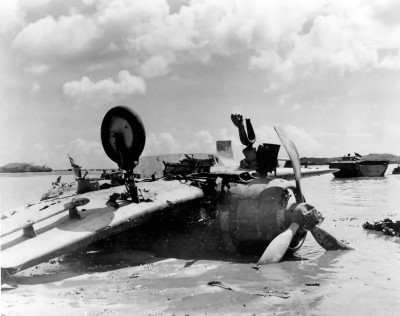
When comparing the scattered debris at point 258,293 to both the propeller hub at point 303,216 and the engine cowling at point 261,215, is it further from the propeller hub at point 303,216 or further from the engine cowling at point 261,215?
the propeller hub at point 303,216

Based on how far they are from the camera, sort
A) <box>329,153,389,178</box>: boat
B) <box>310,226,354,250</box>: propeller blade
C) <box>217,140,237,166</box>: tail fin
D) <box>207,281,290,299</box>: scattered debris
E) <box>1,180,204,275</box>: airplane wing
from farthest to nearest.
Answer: <box>329,153,389,178</box>: boat, <box>217,140,237,166</box>: tail fin, <box>310,226,354,250</box>: propeller blade, <box>1,180,204,275</box>: airplane wing, <box>207,281,290,299</box>: scattered debris

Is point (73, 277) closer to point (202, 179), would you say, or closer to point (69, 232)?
point (69, 232)

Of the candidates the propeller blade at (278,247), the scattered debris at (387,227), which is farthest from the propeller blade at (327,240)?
the scattered debris at (387,227)

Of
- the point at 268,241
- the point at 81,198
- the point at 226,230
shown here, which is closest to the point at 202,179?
the point at 226,230

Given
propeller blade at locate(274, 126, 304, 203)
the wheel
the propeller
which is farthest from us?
propeller blade at locate(274, 126, 304, 203)

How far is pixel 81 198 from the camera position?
441 inches

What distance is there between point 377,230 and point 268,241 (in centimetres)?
651

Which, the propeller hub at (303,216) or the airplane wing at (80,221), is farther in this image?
the propeller hub at (303,216)

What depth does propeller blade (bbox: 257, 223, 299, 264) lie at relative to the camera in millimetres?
10126

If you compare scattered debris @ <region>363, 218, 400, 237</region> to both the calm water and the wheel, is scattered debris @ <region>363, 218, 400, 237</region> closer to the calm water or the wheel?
the calm water

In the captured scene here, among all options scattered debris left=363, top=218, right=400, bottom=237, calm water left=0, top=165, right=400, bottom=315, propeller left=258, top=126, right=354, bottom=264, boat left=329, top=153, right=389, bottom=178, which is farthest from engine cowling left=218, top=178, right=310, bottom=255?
boat left=329, top=153, right=389, bottom=178

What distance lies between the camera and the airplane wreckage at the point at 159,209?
9250mm

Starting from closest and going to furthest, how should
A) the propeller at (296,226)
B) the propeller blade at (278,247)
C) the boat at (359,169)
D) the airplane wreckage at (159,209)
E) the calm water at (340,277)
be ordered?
the calm water at (340,277) → the airplane wreckage at (159,209) → the propeller blade at (278,247) → the propeller at (296,226) → the boat at (359,169)

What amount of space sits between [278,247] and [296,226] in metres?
1.02
